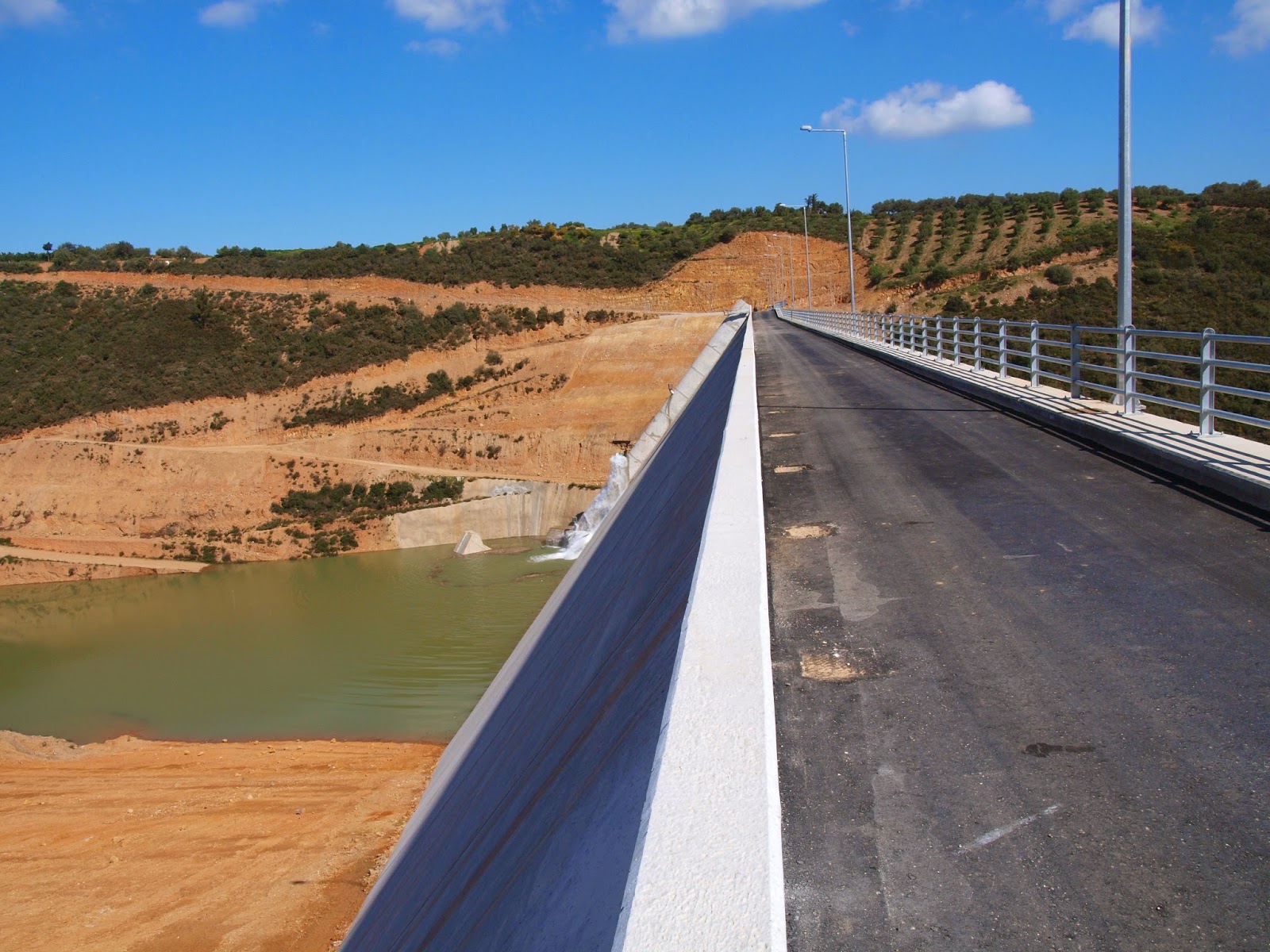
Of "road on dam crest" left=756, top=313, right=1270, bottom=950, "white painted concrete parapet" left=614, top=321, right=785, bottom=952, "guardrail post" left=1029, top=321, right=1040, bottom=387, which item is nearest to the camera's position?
"white painted concrete parapet" left=614, top=321, right=785, bottom=952

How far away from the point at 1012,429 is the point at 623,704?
31.0 feet

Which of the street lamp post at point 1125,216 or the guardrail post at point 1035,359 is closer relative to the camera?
the street lamp post at point 1125,216

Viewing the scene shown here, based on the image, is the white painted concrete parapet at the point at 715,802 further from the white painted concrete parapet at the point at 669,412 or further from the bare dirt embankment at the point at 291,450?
the bare dirt embankment at the point at 291,450

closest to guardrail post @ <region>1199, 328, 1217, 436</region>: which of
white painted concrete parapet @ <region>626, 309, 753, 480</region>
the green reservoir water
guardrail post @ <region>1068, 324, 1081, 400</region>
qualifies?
guardrail post @ <region>1068, 324, 1081, 400</region>

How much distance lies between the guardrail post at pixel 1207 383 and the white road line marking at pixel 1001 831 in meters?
7.70

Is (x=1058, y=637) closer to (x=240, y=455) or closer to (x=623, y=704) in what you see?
(x=623, y=704)

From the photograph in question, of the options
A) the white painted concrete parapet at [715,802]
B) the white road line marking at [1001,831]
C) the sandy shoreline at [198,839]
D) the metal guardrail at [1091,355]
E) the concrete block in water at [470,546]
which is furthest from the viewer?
the concrete block in water at [470,546]

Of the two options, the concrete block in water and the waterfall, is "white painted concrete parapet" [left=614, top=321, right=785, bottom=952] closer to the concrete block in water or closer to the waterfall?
the waterfall

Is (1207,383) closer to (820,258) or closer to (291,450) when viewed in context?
(291,450)

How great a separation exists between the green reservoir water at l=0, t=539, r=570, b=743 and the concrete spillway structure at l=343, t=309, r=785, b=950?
37.7 ft

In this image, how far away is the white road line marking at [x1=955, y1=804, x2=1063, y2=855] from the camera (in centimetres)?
350

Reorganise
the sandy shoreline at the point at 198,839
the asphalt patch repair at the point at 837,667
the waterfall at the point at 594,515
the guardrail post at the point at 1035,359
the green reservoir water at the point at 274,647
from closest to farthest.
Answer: the asphalt patch repair at the point at 837,667 < the sandy shoreline at the point at 198,839 < the guardrail post at the point at 1035,359 < the green reservoir water at the point at 274,647 < the waterfall at the point at 594,515

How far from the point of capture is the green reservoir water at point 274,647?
2245 centimetres

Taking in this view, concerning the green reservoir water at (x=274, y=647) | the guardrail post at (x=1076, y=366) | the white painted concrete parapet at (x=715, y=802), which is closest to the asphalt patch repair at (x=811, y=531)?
the white painted concrete parapet at (x=715, y=802)
